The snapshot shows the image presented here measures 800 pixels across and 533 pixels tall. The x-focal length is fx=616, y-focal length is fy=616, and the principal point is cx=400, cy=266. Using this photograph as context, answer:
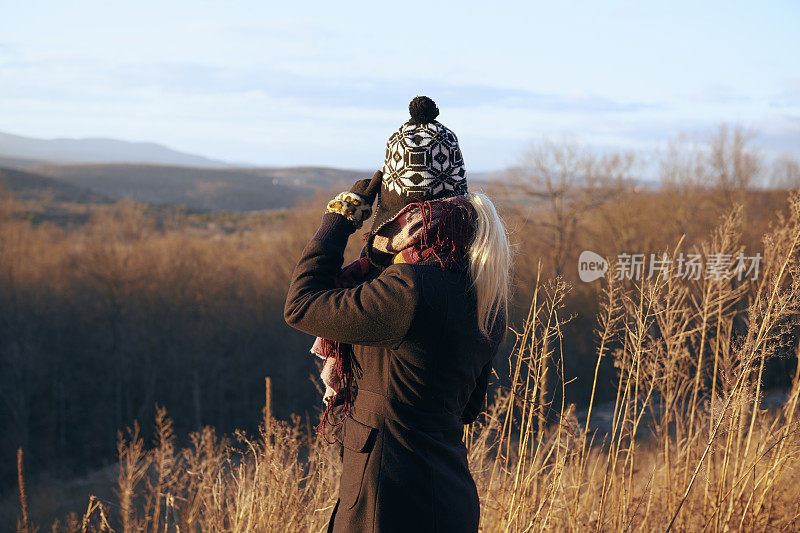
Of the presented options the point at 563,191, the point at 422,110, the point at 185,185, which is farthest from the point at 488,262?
the point at 185,185

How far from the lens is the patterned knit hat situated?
137 centimetres

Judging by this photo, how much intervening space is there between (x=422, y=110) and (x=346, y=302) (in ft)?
1.57

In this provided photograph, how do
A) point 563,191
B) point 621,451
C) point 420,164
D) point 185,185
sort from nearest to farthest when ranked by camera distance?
point 420,164 < point 621,451 < point 563,191 < point 185,185

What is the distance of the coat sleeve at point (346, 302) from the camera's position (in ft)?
4.09

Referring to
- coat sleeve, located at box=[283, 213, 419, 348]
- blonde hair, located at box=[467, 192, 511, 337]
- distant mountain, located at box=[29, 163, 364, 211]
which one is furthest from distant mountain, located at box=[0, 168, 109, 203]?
blonde hair, located at box=[467, 192, 511, 337]

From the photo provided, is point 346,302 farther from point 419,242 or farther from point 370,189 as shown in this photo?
point 370,189

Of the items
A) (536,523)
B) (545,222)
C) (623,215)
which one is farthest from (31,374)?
(536,523)

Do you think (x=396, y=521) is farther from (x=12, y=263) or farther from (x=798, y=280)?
(x=12, y=263)

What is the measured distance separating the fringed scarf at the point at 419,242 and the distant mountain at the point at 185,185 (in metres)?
67.0

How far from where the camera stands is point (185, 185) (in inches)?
3056

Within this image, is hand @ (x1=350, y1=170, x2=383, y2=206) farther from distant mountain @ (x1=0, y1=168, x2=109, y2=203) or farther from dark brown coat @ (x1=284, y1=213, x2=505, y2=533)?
distant mountain @ (x1=0, y1=168, x2=109, y2=203)

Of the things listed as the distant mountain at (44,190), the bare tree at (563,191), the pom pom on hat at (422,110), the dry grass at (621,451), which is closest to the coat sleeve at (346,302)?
the pom pom on hat at (422,110)

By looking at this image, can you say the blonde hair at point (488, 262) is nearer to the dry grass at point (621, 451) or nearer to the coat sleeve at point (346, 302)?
the coat sleeve at point (346, 302)

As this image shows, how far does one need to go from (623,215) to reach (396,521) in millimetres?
22800
